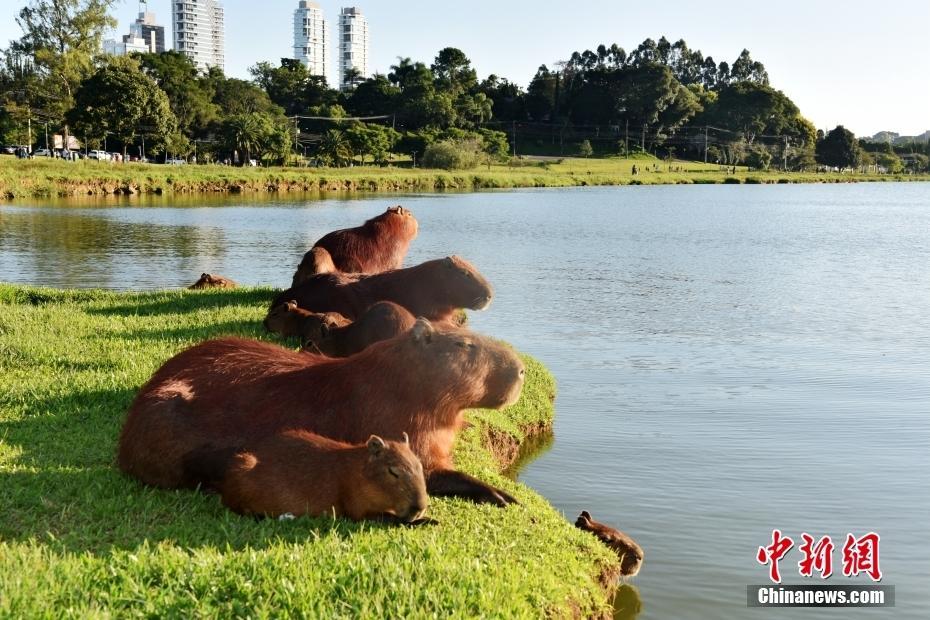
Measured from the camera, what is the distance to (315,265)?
9.51 meters

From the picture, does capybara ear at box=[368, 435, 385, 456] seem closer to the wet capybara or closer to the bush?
the wet capybara

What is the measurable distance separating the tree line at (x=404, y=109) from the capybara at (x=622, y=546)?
52.4 metres

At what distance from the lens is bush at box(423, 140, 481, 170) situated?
71.4 metres

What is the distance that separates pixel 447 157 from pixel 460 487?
68.1m

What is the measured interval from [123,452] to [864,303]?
45.6ft

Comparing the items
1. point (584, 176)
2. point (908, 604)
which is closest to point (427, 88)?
point (584, 176)

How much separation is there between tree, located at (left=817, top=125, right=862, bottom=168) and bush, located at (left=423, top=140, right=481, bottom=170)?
61.9 meters

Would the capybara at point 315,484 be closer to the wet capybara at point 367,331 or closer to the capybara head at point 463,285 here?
the wet capybara at point 367,331

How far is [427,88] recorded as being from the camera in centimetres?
8969

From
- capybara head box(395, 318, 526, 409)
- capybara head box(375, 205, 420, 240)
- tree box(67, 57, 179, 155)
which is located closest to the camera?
capybara head box(395, 318, 526, 409)

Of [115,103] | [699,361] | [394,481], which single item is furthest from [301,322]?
[115,103]

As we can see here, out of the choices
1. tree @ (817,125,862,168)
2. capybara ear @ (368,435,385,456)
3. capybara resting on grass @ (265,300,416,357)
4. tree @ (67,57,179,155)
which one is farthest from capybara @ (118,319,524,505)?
tree @ (817,125,862,168)

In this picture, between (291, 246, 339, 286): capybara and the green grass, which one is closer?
the green grass

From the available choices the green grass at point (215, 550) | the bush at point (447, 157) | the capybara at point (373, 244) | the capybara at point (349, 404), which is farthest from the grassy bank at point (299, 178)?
the capybara at point (349, 404)
